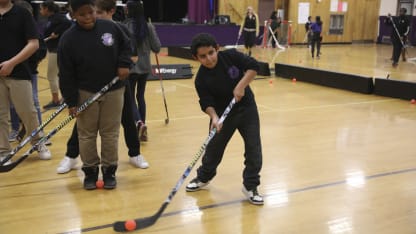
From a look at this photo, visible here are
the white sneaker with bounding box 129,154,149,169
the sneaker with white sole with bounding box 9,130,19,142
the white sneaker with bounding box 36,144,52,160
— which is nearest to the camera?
the white sneaker with bounding box 129,154,149,169

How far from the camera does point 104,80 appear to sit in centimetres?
318

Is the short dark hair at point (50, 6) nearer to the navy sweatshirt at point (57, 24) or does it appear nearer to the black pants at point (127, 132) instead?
the navy sweatshirt at point (57, 24)

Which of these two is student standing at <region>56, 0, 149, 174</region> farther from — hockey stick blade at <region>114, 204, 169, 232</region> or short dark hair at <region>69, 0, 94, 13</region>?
hockey stick blade at <region>114, 204, 169, 232</region>

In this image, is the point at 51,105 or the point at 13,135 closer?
the point at 13,135

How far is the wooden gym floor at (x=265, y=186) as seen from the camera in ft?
9.28

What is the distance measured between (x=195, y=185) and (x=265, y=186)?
1.78ft

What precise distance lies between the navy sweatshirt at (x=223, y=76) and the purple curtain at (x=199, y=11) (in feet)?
49.6

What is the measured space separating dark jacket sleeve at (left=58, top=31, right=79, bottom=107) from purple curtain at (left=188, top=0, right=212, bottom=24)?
49.3ft

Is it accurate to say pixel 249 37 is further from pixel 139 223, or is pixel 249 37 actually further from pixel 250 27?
pixel 139 223

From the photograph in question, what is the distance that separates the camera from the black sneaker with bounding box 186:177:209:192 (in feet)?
11.0

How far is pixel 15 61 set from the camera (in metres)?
3.48

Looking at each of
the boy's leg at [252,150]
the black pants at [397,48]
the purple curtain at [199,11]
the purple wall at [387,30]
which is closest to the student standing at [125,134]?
the boy's leg at [252,150]

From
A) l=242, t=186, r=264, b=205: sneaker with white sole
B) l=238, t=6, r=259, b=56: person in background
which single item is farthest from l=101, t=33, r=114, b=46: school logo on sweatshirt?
l=238, t=6, r=259, b=56: person in background

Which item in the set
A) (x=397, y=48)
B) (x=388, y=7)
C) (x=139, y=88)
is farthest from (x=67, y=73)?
(x=388, y=7)
